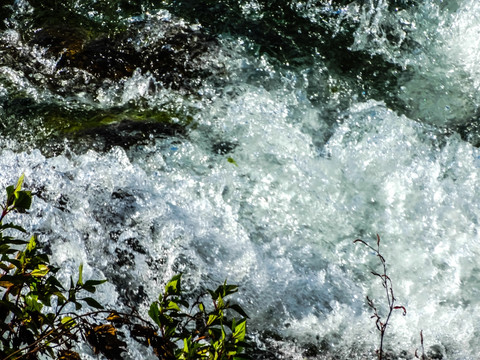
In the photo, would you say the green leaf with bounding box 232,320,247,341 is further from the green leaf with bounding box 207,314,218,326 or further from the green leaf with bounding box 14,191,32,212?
the green leaf with bounding box 14,191,32,212

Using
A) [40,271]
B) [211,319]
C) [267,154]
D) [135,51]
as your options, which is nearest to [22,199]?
[40,271]

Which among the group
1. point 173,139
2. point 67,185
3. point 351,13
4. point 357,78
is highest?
point 351,13

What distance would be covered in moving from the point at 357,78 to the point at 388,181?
1185mm

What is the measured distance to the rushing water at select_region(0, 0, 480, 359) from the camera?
2643 millimetres

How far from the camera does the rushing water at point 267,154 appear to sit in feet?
8.67

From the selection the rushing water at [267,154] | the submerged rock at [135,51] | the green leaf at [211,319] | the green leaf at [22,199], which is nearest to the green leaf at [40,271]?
the green leaf at [22,199]

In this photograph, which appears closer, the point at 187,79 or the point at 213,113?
the point at 213,113

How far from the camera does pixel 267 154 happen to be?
3.32 meters

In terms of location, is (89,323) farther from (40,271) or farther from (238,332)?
(238,332)

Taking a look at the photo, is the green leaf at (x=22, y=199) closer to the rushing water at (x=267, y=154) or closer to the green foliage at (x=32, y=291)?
the green foliage at (x=32, y=291)

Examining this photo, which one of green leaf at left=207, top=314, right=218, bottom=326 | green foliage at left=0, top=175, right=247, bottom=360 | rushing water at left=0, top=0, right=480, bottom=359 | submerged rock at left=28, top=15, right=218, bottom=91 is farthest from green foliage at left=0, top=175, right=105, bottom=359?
submerged rock at left=28, top=15, right=218, bottom=91

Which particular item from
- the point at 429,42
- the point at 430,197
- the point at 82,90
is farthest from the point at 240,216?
the point at 429,42

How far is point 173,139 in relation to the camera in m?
3.33

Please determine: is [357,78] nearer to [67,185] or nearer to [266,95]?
[266,95]
